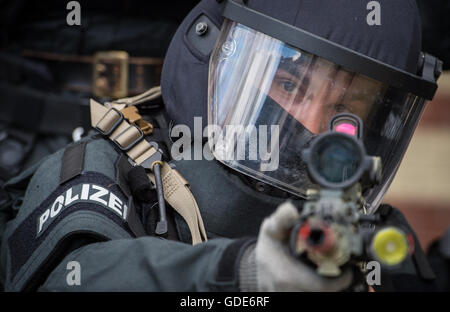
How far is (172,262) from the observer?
47.6 inches

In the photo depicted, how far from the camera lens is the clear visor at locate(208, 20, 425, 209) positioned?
1.56 m

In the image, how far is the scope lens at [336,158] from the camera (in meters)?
1.11

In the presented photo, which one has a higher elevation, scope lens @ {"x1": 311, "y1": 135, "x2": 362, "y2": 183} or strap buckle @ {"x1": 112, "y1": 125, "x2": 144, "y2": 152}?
scope lens @ {"x1": 311, "y1": 135, "x2": 362, "y2": 183}

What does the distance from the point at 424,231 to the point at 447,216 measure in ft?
0.50

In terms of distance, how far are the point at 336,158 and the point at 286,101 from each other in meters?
0.47

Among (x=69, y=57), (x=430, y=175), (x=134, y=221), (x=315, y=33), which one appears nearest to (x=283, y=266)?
(x=134, y=221)

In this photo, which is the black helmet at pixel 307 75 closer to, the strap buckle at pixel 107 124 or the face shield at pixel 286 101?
the face shield at pixel 286 101

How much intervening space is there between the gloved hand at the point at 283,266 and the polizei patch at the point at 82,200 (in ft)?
1.60

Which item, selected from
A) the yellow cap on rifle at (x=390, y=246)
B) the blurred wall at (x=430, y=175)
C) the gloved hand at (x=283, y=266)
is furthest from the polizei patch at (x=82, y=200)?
the blurred wall at (x=430, y=175)

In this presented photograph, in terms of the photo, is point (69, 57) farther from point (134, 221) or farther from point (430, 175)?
point (430, 175)

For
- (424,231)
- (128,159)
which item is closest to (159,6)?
(128,159)

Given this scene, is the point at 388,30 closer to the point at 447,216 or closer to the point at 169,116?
the point at 169,116

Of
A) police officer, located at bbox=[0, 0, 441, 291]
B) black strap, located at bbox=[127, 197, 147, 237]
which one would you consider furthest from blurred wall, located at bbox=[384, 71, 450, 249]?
black strap, located at bbox=[127, 197, 147, 237]

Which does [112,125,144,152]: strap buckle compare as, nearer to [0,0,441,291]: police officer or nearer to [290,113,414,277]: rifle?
[0,0,441,291]: police officer
